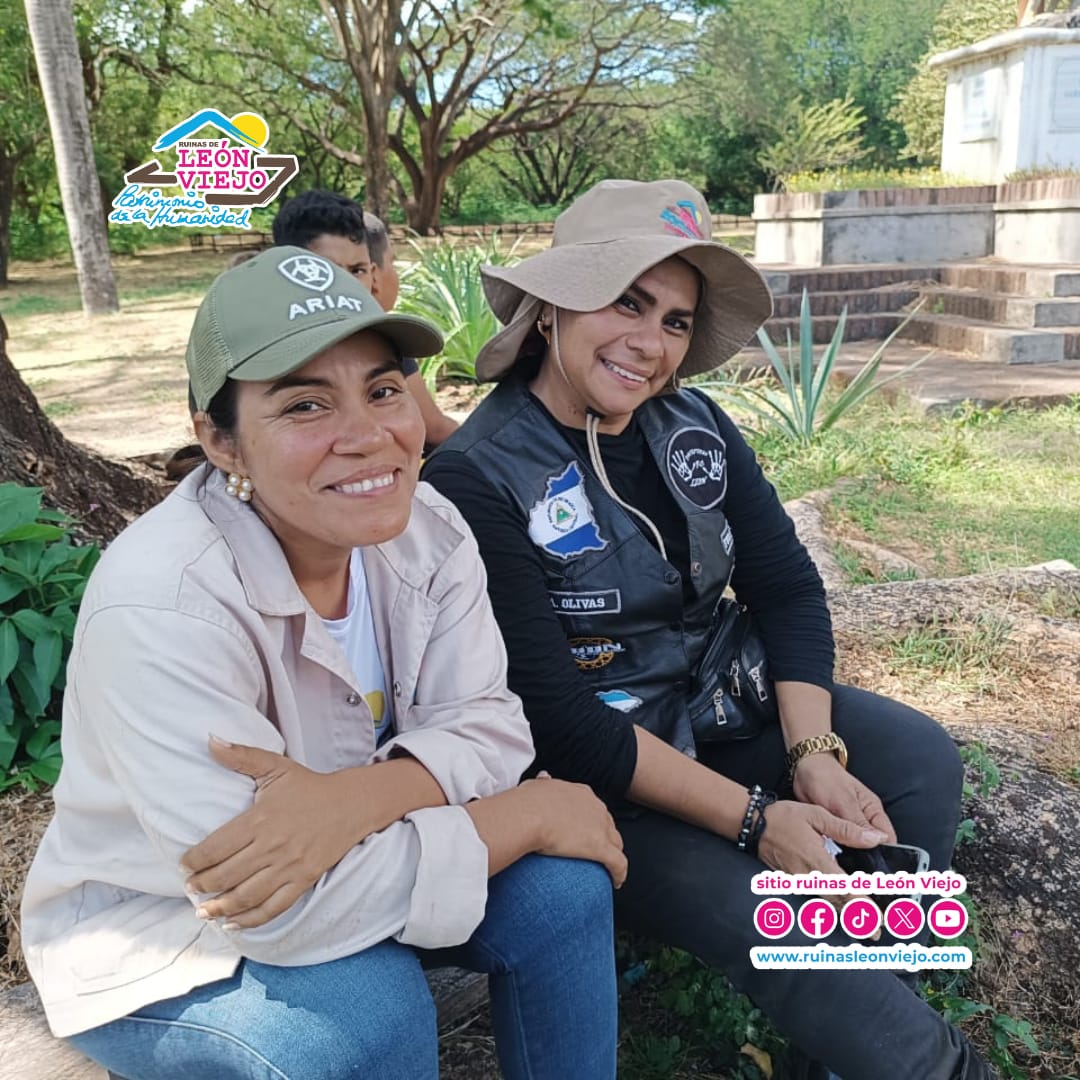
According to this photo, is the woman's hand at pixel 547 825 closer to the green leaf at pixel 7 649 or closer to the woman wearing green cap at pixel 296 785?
the woman wearing green cap at pixel 296 785

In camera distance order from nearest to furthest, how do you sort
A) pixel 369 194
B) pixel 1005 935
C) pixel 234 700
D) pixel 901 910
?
pixel 234 700
pixel 901 910
pixel 1005 935
pixel 369 194

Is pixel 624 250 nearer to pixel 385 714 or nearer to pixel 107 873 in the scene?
pixel 385 714

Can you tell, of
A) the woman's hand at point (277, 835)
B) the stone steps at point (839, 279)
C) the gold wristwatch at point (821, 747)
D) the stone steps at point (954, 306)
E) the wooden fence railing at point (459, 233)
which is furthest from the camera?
the wooden fence railing at point (459, 233)

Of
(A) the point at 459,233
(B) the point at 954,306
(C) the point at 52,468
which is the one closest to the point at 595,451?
(C) the point at 52,468

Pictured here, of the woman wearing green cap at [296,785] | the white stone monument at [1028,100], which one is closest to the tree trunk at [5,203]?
the white stone monument at [1028,100]

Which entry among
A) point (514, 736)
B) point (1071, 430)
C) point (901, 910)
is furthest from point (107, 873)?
point (1071, 430)

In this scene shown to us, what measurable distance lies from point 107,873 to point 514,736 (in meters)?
0.55

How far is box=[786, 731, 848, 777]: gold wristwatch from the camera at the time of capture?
196 centimetres

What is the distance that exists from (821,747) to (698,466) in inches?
21.4

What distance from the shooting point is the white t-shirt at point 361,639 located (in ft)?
5.12

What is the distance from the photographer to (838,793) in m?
1.91

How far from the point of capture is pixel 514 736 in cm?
158

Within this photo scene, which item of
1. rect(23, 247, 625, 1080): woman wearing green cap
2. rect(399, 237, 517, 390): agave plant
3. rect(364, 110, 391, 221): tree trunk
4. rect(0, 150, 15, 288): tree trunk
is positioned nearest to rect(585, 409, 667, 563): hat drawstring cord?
rect(23, 247, 625, 1080): woman wearing green cap

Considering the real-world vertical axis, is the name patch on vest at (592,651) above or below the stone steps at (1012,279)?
above
